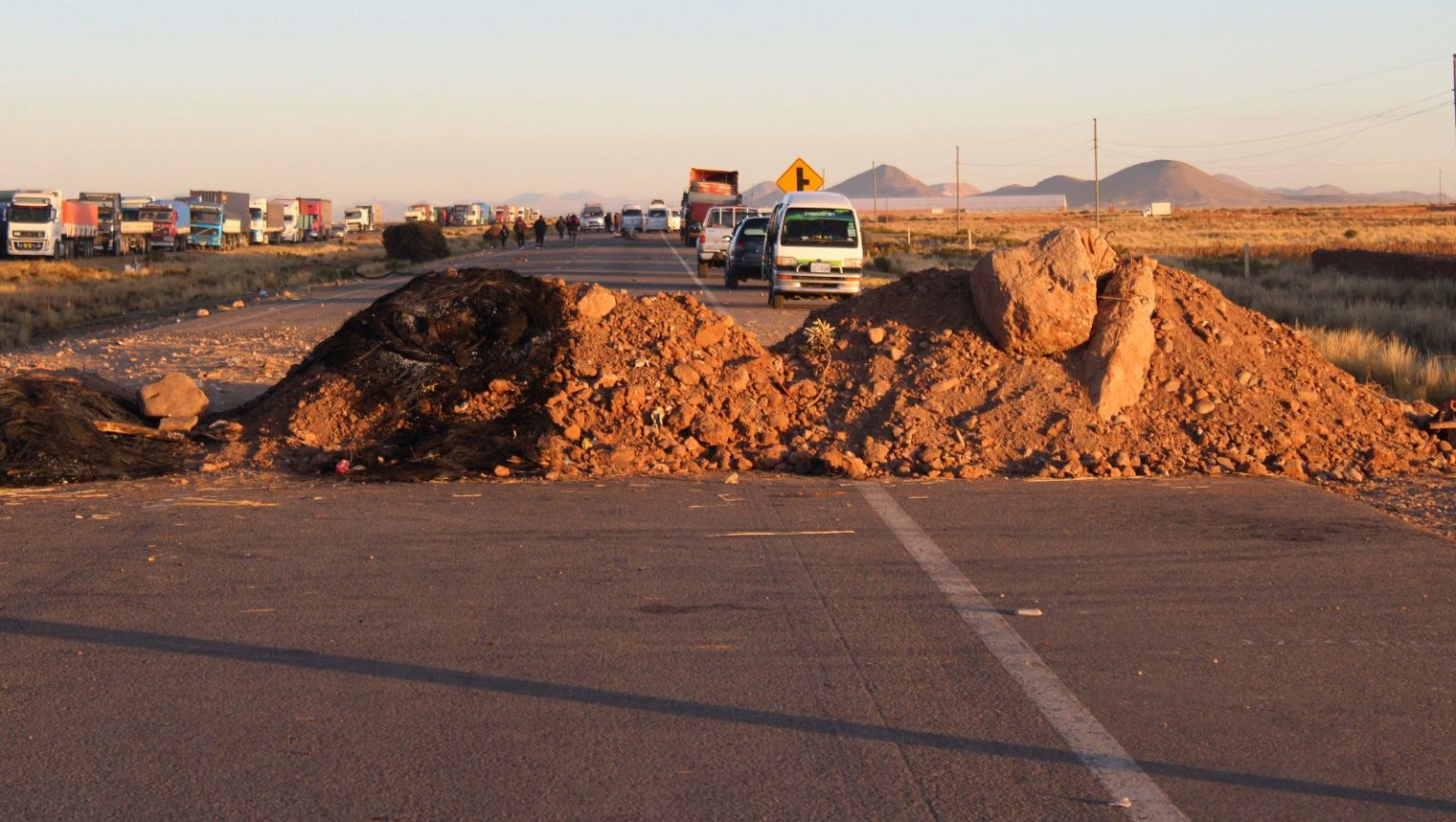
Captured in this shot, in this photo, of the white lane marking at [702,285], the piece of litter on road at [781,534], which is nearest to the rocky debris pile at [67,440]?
the piece of litter on road at [781,534]

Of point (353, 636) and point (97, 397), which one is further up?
point (97, 397)

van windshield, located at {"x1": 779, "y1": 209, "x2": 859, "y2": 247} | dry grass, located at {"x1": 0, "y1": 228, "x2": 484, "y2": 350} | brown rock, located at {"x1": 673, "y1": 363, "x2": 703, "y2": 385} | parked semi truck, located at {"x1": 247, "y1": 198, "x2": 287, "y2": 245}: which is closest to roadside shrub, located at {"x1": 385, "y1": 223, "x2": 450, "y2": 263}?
dry grass, located at {"x1": 0, "y1": 228, "x2": 484, "y2": 350}

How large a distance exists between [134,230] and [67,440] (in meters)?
73.3

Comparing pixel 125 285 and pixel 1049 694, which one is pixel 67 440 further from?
pixel 125 285

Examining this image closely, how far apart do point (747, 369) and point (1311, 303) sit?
18.1 metres

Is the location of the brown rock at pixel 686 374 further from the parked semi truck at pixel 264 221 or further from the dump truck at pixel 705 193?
the parked semi truck at pixel 264 221

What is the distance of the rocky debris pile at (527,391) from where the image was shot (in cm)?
1099

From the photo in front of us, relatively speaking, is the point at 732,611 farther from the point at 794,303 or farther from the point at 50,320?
the point at 50,320

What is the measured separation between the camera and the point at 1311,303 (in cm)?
2698

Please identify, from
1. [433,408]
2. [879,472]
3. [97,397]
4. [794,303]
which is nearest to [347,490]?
[433,408]

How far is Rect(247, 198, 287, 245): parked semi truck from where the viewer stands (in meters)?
97.5

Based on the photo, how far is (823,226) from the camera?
93.5 ft

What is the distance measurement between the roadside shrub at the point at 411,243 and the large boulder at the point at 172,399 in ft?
183

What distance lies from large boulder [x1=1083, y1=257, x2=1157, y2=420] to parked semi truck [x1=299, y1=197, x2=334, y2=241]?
10808 cm
